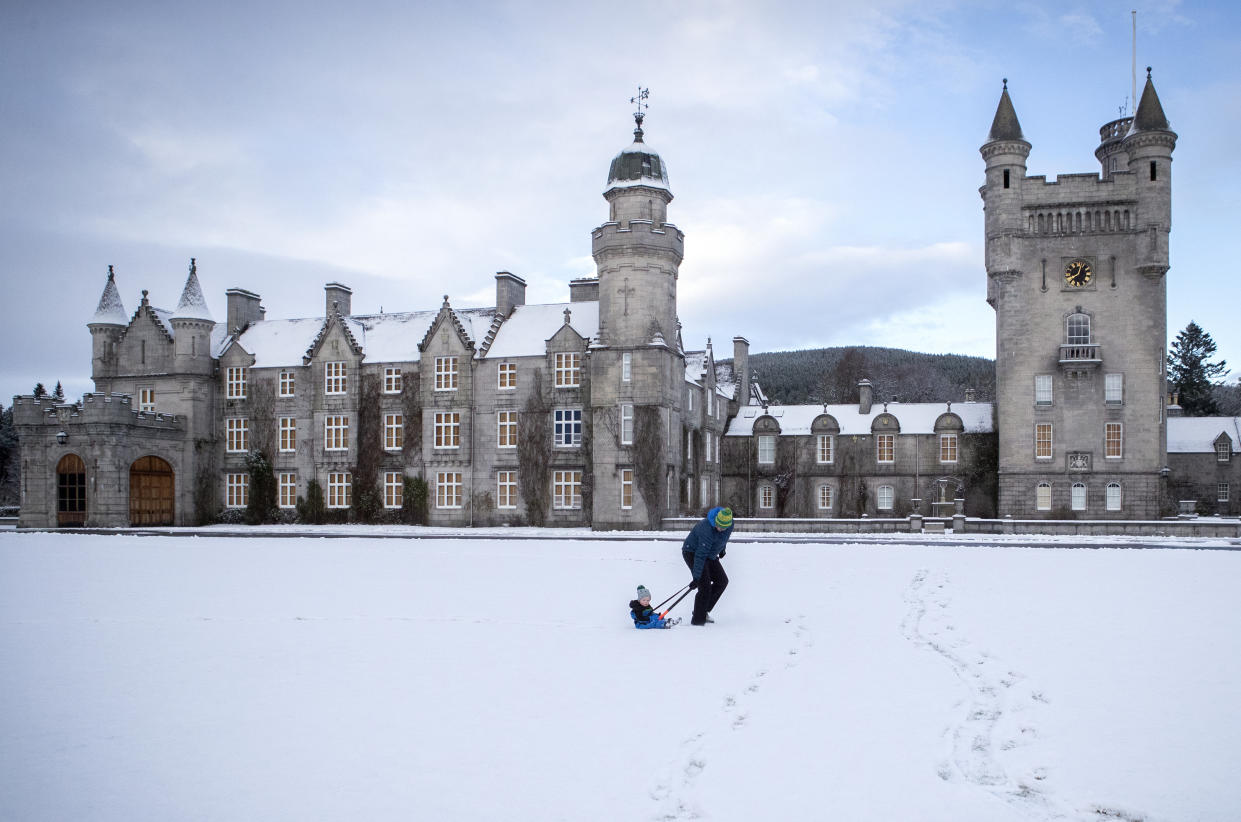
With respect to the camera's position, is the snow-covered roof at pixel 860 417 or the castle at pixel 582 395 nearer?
the castle at pixel 582 395

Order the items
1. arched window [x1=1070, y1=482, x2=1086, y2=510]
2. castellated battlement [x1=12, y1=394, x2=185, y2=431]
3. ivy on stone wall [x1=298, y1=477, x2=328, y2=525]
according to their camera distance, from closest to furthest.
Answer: castellated battlement [x1=12, y1=394, x2=185, y2=431] < arched window [x1=1070, y1=482, x2=1086, y2=510] < ivy on stone wall [x1=298, y1=477, x2=328, y2=525]

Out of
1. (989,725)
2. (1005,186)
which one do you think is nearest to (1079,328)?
(1005,186)

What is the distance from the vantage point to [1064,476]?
43.9 meters

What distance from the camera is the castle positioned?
40844mm

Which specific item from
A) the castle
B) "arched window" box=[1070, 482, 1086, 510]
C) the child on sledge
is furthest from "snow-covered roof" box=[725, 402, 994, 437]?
the child on sledge

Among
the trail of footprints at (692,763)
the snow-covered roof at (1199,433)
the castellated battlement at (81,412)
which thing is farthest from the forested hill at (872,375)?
the trail of footprints at (692,763)

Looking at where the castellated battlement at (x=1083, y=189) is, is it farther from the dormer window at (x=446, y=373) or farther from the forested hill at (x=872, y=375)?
the dormer window at (x=446, y=373)

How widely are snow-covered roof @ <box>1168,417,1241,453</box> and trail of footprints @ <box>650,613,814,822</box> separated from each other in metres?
49.0

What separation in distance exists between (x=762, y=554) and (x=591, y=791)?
2044 cm

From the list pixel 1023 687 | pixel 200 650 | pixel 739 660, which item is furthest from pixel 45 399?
pixel 1023 687

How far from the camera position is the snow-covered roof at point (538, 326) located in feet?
141

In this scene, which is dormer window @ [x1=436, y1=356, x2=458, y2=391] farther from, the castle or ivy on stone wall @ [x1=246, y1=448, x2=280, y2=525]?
A: ivy on stone wall @ [x1=246, y1=448, x2=280, y2=525]

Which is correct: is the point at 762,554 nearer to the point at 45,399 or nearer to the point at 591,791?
the point at 591,791

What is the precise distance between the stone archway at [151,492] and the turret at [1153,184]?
44754 millimetres
